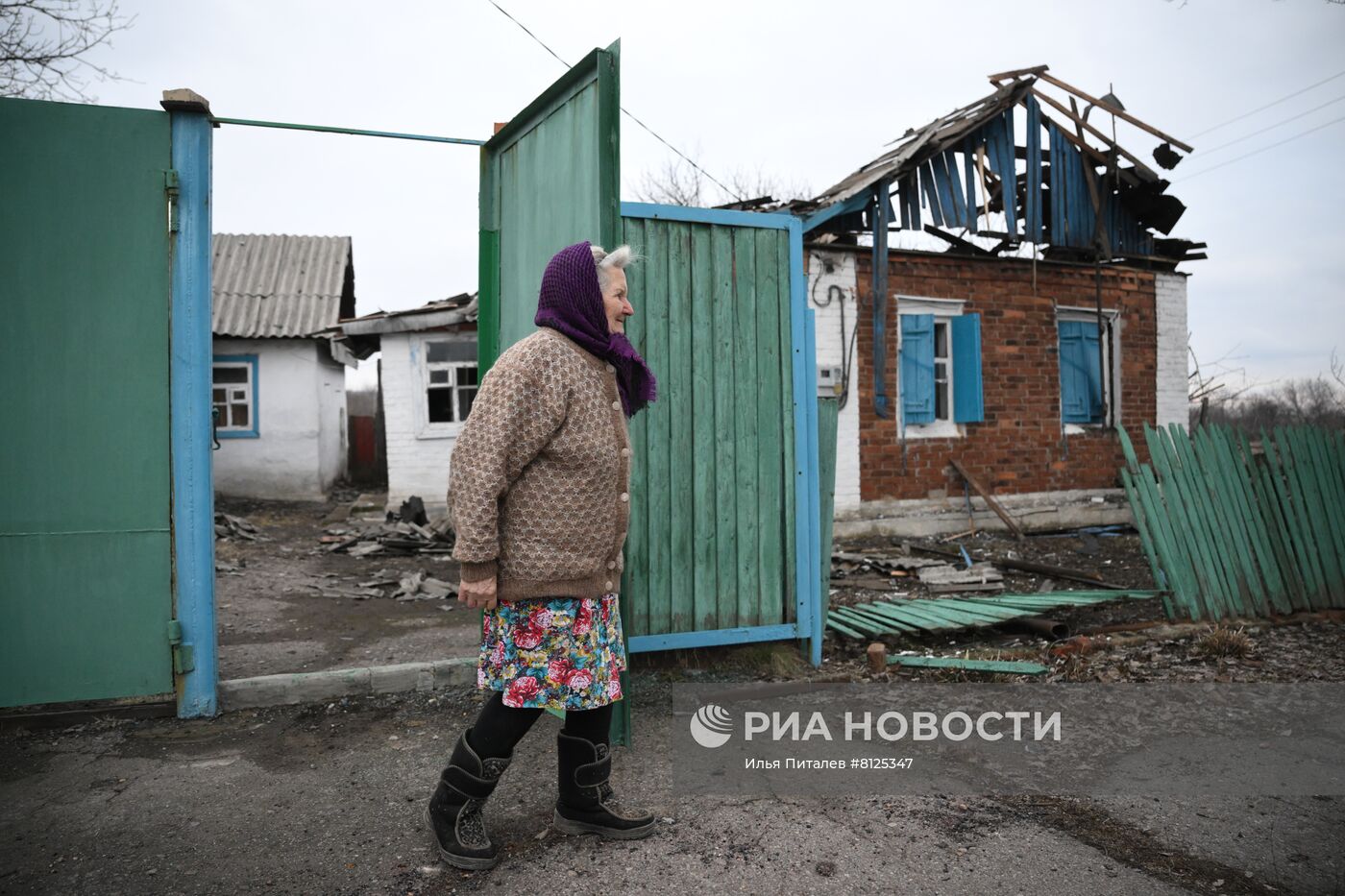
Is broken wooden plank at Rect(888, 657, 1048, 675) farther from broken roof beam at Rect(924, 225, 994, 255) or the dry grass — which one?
broken roof beam at Rect(924, 225, 994, 255)

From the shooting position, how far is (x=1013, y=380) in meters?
11.6

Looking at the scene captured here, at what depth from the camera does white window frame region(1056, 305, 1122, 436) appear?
12.1 metres

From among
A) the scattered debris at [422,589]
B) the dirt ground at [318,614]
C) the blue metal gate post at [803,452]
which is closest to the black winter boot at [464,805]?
the blue metal gate post at [803,452]

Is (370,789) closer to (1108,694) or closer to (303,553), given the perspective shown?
(1108,694)

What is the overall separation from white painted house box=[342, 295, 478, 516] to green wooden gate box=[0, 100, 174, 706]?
33.2 feet

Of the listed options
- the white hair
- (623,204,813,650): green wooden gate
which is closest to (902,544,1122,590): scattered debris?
(623,204,813,650): green wooden gate

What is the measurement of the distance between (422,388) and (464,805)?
12116mm

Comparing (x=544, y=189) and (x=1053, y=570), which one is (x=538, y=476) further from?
(x=1053, y=570)

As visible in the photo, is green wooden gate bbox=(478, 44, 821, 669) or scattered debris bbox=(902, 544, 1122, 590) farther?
scattered debris bbox=(902, 544, 1122, 590)

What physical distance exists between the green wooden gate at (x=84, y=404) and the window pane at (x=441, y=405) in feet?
34.3

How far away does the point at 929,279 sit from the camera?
36.4ft

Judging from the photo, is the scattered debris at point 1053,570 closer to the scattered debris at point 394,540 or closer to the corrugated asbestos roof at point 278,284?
the scattered debris at point 394,540

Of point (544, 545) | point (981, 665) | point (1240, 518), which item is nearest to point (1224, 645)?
point (1240, 518)

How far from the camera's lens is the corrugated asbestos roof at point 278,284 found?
16.2m
